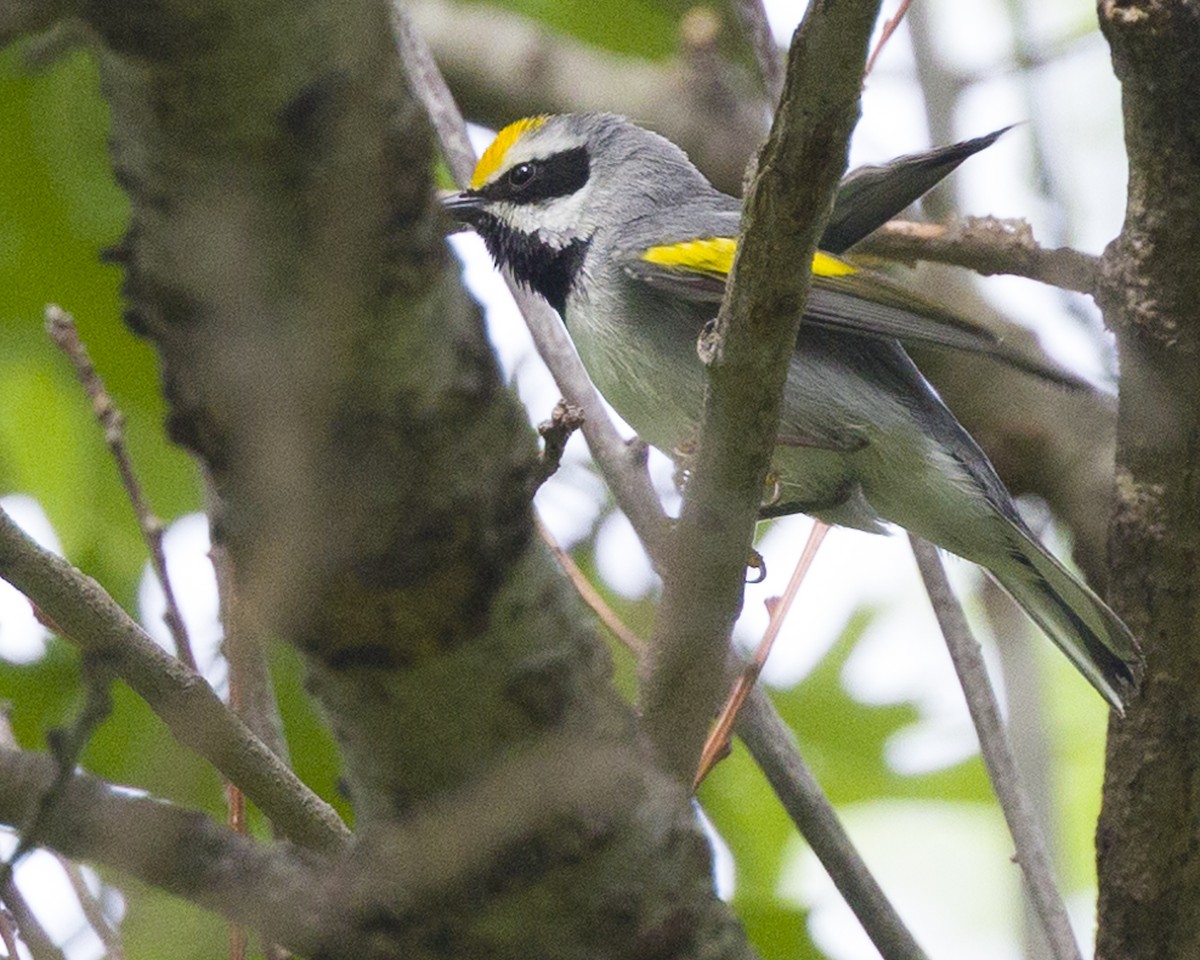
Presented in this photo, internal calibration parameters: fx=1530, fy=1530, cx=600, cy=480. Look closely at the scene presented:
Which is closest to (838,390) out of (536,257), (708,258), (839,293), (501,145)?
(839,293)

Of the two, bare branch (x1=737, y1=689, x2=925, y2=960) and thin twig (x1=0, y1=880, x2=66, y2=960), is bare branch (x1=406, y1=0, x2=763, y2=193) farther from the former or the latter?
thin twig (x1=0, y1=880, x2=66, y2=960)

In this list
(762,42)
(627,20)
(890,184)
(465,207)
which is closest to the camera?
(890,184)

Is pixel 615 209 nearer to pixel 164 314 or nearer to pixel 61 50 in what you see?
pixel 61 50

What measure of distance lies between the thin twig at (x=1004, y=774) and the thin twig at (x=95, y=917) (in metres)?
1.42

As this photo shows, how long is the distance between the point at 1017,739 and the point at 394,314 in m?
2.76

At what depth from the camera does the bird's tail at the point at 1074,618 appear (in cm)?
267

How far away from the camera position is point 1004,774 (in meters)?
2.58

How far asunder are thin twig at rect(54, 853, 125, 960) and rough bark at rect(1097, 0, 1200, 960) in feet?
5.00

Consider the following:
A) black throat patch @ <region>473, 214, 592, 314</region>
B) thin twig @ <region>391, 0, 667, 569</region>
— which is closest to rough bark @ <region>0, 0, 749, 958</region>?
thin twig @ <region>391, 0, 667, 569</region>

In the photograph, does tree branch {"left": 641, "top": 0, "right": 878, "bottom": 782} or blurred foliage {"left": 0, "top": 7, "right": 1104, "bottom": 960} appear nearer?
tree branch {"left": 641, "top": 0, "right": 878, "bottom": 782}

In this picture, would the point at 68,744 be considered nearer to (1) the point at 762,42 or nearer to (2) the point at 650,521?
(2) the point at 650,521

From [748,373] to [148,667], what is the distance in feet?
2.61

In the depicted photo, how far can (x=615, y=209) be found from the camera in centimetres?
383

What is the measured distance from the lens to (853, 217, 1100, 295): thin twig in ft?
9.37
